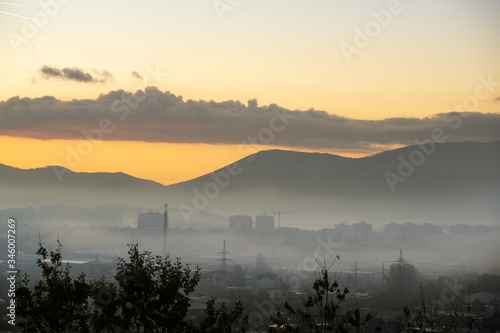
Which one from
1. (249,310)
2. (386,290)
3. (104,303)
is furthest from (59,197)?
(104,303)

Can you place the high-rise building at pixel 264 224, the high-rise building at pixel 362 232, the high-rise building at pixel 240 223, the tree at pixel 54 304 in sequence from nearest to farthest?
the tree at pixel 54 304
the high-rise building at pixel 362 232
the high-rise building at pixel 240 223
the high-rise building at pixel 264 224

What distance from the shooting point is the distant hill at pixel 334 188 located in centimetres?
7000

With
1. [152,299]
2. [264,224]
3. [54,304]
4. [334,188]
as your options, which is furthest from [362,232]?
[54,304]

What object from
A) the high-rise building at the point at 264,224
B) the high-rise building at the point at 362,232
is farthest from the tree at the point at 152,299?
the high-rise building at the point at 264,224

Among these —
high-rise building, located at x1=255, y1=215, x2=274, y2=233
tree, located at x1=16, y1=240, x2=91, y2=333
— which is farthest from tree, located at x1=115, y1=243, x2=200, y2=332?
high-rise building, located at x1=255, y1=215, x2=274, y2=233

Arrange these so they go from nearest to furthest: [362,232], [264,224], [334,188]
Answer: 1. [362,232]
2. [264,224]
3. [334,188]

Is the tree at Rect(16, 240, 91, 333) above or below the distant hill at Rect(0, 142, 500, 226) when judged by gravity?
below

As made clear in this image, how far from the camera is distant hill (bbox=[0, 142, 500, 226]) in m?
70.0

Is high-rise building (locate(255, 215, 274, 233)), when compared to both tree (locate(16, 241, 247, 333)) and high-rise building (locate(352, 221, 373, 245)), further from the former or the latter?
tree (locate(16, 241, 247, 333))

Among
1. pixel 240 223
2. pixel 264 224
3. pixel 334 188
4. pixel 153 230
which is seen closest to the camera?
pixel 153 230

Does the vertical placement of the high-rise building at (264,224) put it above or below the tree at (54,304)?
above

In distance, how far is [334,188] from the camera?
81.7 metres

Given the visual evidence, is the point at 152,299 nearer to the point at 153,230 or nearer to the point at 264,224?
the point at 153,230

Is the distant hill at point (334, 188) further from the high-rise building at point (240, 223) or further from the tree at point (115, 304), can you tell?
the tree at point (115, 304)
